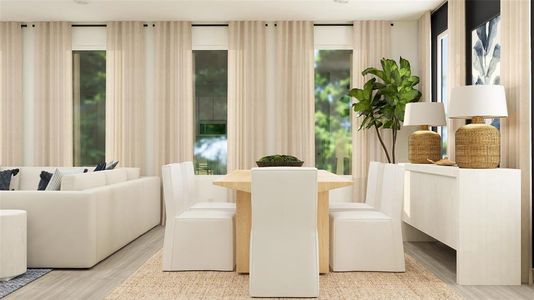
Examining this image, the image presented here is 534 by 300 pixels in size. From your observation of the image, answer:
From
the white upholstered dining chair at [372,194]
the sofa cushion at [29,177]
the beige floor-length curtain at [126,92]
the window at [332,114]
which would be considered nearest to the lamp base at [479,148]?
the white upholstered dining chair at [372,194]

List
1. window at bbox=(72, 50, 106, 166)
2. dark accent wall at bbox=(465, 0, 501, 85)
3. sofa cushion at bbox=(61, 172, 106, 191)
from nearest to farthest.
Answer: sofa cushion at bbox=(61, 172, 106, 191) → dark accent wall at bbox=(465, 0, 501, 85) → window at bbox=(72, 50, 106, 166)

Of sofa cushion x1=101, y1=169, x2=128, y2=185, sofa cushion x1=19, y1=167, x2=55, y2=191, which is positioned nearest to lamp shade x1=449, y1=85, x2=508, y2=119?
sofa cushion x1=101, y1=169, x2=128, y2=185

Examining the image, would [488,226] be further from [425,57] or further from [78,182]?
[425,57]

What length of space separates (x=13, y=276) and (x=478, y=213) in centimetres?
331

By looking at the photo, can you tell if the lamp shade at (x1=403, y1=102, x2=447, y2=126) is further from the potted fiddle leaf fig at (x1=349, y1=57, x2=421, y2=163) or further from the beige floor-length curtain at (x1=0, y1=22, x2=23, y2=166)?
the beige floor-length curtain at (x1=0, y1=22, x2=23, y2=166)

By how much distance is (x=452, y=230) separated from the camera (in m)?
3.98

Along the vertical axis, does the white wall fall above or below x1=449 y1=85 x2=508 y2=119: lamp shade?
above

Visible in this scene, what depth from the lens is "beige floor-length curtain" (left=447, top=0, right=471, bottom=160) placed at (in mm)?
5137

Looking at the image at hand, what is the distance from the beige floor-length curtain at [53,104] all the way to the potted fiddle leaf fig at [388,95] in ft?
12.0

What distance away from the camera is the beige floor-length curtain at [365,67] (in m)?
6.88

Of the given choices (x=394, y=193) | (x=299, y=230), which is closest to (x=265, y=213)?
→ (x=299, y=230)

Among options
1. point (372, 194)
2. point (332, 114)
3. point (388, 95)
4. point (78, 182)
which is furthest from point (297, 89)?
point (78, 182)

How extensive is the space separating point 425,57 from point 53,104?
4750mm

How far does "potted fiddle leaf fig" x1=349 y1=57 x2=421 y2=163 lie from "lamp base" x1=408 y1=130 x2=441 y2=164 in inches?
48.5
